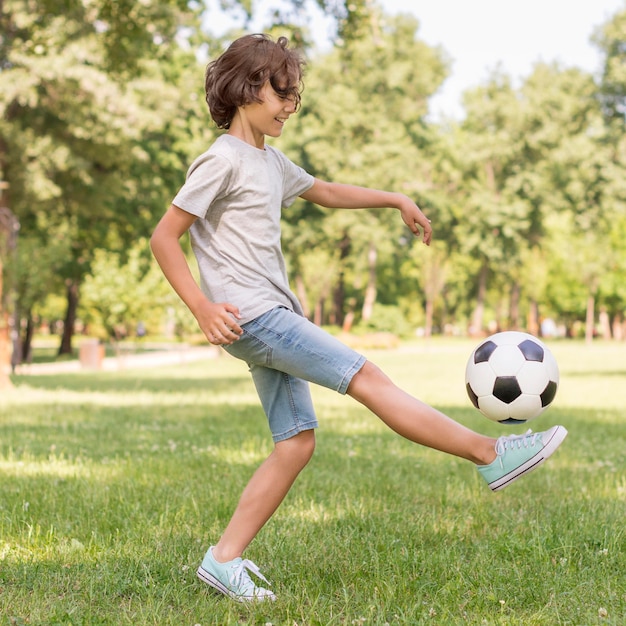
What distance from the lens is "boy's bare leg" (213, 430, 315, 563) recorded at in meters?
3.29

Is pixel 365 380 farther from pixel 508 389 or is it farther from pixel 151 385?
pixel 151 385

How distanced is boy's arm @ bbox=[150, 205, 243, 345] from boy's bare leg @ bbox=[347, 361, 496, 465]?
51 centimetres

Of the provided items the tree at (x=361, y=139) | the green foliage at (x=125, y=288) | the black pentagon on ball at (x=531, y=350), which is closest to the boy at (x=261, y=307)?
the black pentagon on ball at (x=531, y=350)

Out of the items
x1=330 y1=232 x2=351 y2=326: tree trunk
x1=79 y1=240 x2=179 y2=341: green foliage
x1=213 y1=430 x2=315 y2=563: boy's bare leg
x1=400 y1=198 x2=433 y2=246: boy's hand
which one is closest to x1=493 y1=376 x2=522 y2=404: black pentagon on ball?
x1=400 y1=198 x2=433 y2=246: boy's hand

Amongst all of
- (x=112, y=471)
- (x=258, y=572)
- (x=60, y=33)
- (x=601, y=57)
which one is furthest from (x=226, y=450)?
(x=601, y=57)

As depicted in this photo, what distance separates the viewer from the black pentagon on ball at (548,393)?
140 inches

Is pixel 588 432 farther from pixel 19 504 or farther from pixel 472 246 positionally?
pixel 472 246

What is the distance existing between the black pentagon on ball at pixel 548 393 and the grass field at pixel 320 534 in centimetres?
70

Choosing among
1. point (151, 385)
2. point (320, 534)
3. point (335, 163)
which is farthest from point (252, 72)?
point (335, 163)

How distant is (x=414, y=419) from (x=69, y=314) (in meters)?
35.7

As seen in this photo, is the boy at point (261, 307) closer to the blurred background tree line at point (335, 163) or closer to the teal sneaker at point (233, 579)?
the teal sneaker at point (233, 579)

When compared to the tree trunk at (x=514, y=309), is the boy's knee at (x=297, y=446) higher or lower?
higher

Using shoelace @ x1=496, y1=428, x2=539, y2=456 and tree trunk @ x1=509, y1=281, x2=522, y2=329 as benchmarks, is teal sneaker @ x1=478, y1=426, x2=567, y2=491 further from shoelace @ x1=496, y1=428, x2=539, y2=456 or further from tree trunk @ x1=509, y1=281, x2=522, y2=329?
tree trunk @ x1=509, y1=281, x2=522, y2=329

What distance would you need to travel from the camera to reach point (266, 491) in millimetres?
3326
